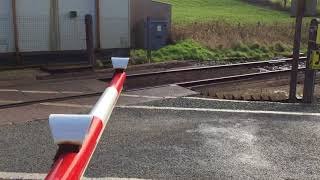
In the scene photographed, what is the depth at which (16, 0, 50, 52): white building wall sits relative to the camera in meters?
13.1

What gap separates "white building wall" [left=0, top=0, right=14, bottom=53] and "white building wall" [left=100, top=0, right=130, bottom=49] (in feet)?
9.03

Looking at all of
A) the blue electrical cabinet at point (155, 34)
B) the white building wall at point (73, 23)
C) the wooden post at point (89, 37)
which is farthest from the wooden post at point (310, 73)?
the white building wall at point (73, 23)

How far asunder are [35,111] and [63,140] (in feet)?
22.5

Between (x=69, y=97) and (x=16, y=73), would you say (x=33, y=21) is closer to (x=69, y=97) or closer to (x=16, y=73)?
(x=16, y=73)

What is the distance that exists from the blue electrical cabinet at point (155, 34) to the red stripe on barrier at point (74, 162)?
44.9 feet

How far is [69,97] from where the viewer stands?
9.27 meters

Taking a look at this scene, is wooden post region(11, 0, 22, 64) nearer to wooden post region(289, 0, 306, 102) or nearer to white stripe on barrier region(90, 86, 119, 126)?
wooden post region(289, 0, 306, 102)

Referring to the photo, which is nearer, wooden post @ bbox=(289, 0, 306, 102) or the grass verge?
wooden post @ bbox=(289, 0, 306, 102)

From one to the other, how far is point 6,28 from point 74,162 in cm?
1223

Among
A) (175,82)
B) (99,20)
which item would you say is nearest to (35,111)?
(175,82)

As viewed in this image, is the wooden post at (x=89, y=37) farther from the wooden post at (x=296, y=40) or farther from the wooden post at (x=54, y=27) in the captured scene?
the wooden post at (x=296, y=40)

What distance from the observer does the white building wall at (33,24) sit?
43.1ft

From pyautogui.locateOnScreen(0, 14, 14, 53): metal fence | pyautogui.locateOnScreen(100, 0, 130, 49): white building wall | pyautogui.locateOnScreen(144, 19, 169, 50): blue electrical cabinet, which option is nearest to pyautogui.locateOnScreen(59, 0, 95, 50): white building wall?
pyautogui.locateOnScreen(100, 0, 130, 49): white building wall

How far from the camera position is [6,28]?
1295 centimetres
